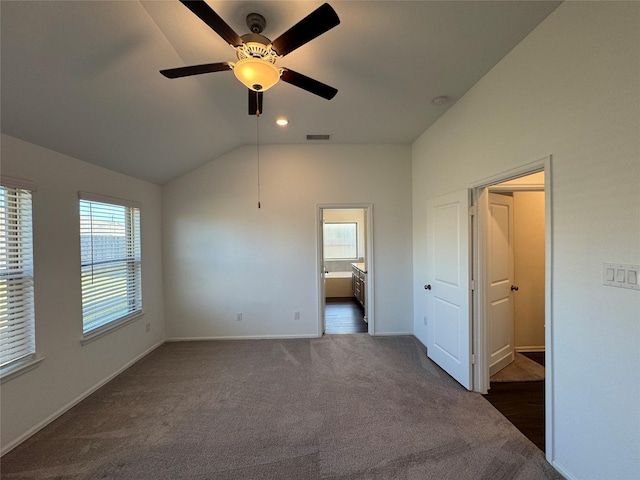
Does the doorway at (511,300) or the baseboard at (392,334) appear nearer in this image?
the doorway at (511,300)

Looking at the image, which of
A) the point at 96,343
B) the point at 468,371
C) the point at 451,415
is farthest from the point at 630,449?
the point at 96,343

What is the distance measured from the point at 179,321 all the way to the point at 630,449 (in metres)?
4.63

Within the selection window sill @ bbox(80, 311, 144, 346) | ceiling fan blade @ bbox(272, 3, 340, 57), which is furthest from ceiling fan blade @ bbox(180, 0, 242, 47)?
window sill @ bbox(80, 311, 144, 346)

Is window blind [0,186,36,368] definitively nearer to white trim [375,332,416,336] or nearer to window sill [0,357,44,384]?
window sill [0,357,44,384]

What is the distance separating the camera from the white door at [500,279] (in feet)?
9.42

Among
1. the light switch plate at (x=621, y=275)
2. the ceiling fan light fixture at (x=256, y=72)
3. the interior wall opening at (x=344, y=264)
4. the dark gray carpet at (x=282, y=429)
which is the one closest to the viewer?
the light switch plate at (x=621, y=275)

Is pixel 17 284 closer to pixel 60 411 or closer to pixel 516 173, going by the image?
pixel 60 411

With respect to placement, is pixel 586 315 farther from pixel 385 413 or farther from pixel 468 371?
pixel 385 413

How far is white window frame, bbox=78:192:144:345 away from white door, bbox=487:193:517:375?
4089mm

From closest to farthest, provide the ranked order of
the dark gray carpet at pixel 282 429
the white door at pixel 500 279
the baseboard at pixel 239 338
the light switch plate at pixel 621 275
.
→ 1. the light switch plate at pixel 621 275
2. the dark gray carpet at pixel 282 429
3. the white door at pixel 500 279
4. the baseboard at pixel 239 338

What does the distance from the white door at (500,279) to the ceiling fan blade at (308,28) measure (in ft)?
7.87

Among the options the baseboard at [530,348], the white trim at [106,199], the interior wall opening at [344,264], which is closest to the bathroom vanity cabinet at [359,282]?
the interior wall opening at [344,264]

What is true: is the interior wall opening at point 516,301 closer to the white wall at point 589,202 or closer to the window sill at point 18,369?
the white wall at point 589,202

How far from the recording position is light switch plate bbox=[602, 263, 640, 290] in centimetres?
131
